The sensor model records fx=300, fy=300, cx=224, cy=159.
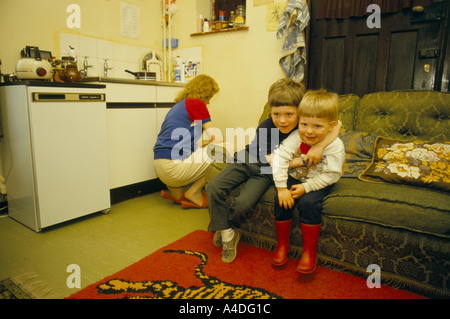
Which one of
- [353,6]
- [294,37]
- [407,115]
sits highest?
[353,6]

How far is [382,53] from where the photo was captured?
7.06 ft

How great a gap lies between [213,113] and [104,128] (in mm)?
1237

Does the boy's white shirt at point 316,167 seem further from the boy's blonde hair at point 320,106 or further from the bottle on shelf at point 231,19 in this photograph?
the bottle on shelf at point 231,19

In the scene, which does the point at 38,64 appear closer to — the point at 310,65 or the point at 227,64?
the point at 227,64

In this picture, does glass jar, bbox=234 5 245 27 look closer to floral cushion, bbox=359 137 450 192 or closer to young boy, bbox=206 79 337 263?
young boy, bbox=206 79 337 263

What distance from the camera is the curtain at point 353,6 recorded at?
198 cm

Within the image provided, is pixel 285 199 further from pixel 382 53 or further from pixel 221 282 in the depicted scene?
pixel 382 53

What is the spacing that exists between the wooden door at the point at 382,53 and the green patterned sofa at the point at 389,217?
0.33m

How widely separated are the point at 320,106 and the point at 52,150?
1561mm

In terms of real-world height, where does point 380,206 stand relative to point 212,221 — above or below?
above

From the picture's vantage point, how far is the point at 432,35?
6.51 feet

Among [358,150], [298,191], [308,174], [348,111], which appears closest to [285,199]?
[298,191]
